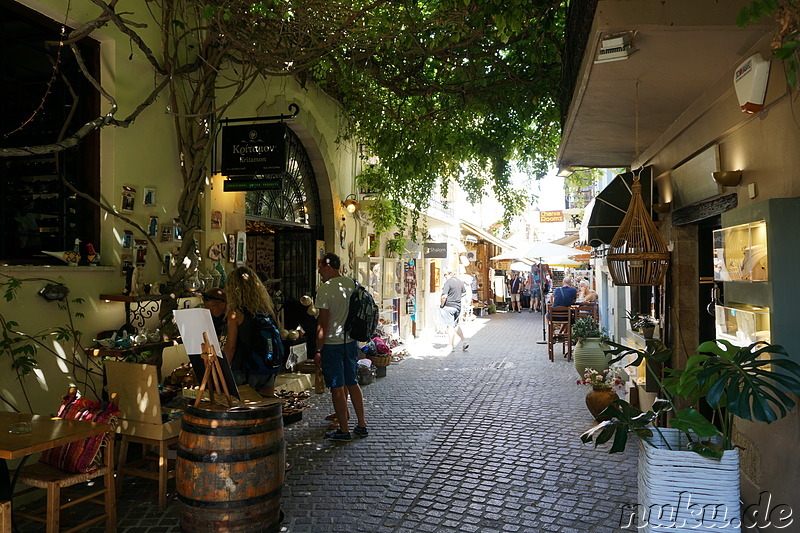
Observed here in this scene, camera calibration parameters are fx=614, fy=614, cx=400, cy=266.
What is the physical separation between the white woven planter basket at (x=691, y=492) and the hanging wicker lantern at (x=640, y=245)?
2.10 meters

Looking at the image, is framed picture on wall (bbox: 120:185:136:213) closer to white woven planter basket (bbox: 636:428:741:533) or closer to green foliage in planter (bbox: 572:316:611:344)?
white woven planter basket (bbox: 636:428:741:533)

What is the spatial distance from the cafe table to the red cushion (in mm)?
167

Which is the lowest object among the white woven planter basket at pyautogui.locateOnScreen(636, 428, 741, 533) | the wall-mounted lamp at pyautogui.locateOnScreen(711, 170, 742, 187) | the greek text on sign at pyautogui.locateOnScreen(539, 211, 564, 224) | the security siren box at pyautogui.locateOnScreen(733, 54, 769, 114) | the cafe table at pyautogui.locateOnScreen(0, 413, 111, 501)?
the white woven planter basket at pyautogui.locateOnScreen(636, 428, 741, 533)

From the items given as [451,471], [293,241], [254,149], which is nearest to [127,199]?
[254,149]

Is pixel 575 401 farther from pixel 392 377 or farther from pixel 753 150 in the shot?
pixel 753 150

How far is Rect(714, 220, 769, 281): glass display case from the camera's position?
11.1 feet

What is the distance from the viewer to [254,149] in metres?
7.08

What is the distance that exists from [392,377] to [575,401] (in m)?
3.17

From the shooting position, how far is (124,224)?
6.03 metres

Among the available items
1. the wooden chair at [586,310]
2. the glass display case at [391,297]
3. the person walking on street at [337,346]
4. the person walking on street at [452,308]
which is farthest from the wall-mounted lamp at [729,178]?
the person walking on street at [452,308]

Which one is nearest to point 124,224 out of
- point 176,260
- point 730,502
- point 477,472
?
point 176,260

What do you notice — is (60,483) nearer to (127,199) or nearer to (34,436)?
(34,436)

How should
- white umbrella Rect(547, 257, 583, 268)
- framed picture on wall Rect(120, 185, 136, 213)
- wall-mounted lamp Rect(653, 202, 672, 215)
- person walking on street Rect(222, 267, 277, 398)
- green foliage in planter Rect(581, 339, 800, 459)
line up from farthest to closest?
1. white umbrella Rect(547, 257, 583, 268)
2. wall-mounted lamp Rect(653, 202, 672, 215)
3. framed picture on wall Rect(120, 185, 136, 213)
4. person walking on street Rect(222, 267, 277, 398)
5. green foliage in planter Rect(581, 339, 800, 459)

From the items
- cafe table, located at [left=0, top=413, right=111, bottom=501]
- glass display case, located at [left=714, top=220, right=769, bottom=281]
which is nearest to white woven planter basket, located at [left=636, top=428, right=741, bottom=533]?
glass display case, located at [left=714, top=220, right=769, bottom=281]
